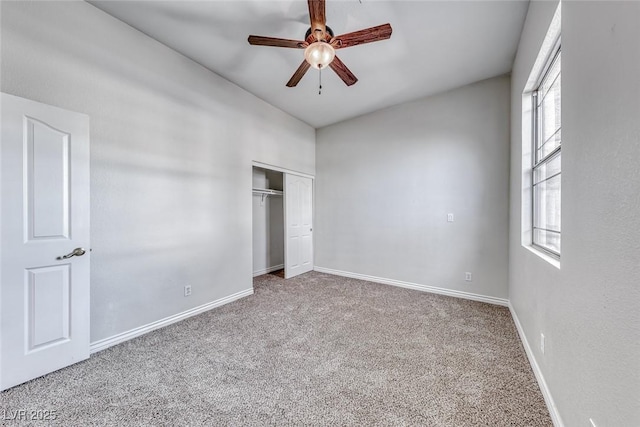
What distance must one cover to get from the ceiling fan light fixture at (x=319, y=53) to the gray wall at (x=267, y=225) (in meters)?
2.88

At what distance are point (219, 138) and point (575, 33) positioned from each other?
3.20m

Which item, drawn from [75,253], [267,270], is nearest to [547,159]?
[75,253]

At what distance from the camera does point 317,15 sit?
1.77m

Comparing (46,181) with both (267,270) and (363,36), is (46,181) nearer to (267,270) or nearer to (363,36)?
(363,36)

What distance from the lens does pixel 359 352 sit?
2215 millimetres

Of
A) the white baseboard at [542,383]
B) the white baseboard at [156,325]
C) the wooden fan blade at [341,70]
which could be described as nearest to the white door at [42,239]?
the white baseboard at [156,325]

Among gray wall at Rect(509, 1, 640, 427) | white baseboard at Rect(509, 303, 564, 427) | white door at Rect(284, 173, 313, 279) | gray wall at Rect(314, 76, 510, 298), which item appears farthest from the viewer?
white door at Rect(284, 173, 313, 279)

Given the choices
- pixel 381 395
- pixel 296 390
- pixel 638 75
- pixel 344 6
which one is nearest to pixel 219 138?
pixel 344 6

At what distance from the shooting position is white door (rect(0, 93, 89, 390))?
5.70 feet

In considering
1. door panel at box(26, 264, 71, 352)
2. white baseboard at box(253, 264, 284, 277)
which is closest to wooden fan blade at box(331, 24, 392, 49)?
door panel at box(26, 264, 71, 352)

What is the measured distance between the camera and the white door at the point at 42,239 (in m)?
1.74

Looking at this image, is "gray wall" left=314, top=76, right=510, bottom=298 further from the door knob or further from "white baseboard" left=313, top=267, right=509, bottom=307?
the door knob

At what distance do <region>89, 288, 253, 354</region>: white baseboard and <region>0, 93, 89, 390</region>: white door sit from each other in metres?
0.14

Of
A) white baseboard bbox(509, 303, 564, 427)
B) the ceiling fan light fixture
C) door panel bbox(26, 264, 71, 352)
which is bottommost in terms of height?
white baseboard bbox(509, 303, 564, 427)
